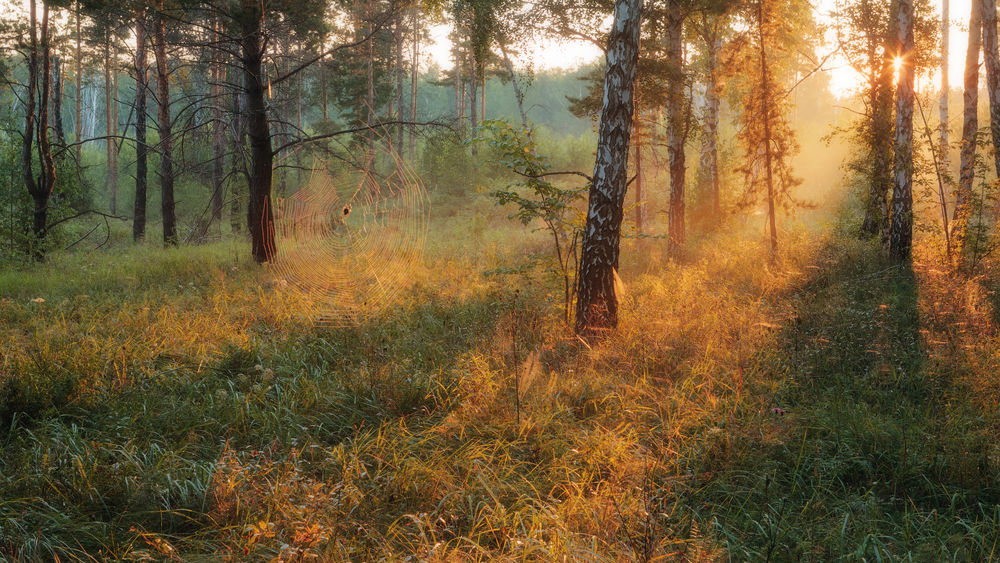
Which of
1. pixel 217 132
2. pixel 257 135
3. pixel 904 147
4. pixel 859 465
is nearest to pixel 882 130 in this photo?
pixel 904 147

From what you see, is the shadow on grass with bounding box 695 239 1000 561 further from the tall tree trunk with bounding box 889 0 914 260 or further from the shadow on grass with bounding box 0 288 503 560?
the tall tree trunk with bounding box 889 0 914 260

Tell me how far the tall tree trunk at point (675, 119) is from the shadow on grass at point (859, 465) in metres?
6.95

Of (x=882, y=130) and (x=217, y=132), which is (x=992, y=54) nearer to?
(x=882, y=130)

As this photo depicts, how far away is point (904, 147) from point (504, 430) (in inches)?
374

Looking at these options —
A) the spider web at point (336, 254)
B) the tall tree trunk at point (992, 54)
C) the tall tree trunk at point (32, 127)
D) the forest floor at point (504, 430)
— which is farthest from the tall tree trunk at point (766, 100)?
the tall tree trunk at point (32, 127)

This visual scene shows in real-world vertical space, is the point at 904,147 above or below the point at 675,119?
below

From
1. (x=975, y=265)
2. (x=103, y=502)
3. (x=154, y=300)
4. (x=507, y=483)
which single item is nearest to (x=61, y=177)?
(x=154, y=300)

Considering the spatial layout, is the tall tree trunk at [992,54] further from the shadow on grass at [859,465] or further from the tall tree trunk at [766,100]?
the shadow on grass at [859,465]

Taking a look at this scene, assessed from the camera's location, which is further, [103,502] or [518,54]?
[518,54]

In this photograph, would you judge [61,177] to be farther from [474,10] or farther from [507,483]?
[507,483]

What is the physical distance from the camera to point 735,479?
349cm

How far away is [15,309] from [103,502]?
565 centimetres

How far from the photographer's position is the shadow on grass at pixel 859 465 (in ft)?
9.59

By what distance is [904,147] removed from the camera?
31.6 feet
